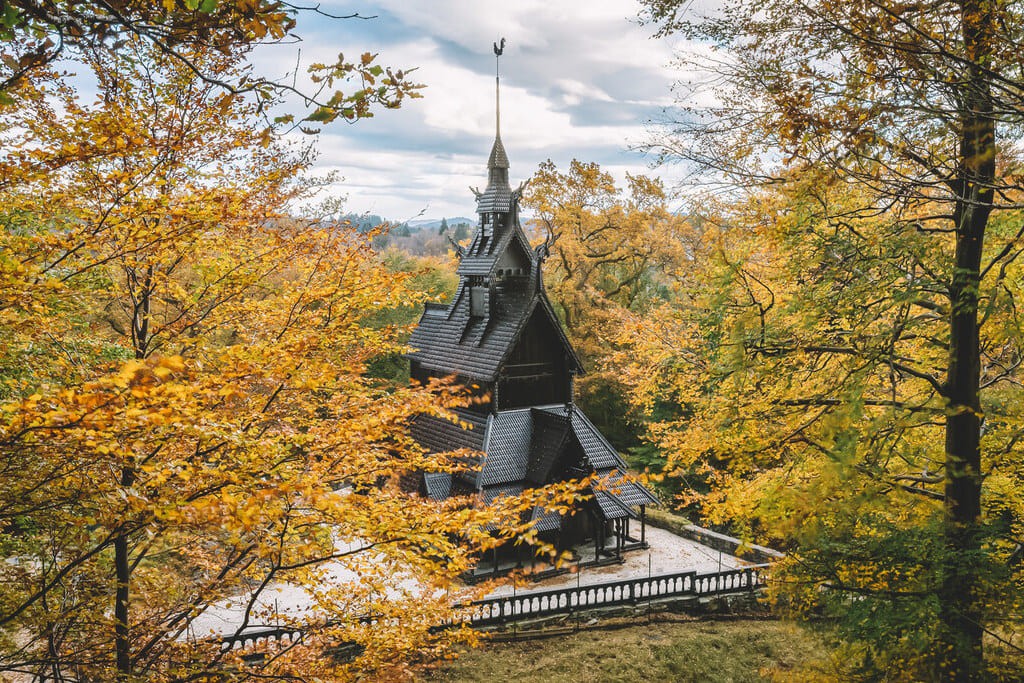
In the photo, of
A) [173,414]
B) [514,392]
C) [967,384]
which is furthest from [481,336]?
[173,414]

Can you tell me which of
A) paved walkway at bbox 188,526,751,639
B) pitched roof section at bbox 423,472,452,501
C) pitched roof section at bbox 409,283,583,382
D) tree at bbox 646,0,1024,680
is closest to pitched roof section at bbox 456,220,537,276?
pitched roof section at bbox 409,283,583,382

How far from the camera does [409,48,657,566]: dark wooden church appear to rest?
1769 centimetres

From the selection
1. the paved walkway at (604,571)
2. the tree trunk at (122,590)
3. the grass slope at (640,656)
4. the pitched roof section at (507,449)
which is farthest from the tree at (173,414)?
the pitched roof section at (507,449)

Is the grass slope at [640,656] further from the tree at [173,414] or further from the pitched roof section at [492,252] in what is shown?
the pitched roof section at [492,252]

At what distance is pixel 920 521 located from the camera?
6383 mm

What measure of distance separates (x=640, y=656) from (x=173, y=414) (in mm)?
11817

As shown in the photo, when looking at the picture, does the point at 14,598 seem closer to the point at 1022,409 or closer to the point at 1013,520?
the point at 1022,409

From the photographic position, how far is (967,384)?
19.3ft

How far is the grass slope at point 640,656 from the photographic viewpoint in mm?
12016

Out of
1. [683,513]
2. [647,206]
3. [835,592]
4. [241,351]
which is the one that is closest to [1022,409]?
[835,592]

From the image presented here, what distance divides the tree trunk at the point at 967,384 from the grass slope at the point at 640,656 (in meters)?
7.13

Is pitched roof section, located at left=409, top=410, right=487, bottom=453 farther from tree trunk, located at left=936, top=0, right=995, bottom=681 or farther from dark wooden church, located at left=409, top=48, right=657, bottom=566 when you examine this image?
tree trunk, located at left=936, top=0, right=995, bottom=681

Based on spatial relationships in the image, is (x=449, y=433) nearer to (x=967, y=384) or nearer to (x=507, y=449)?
(x=507, y=449)

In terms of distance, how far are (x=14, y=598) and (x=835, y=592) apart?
681cm
